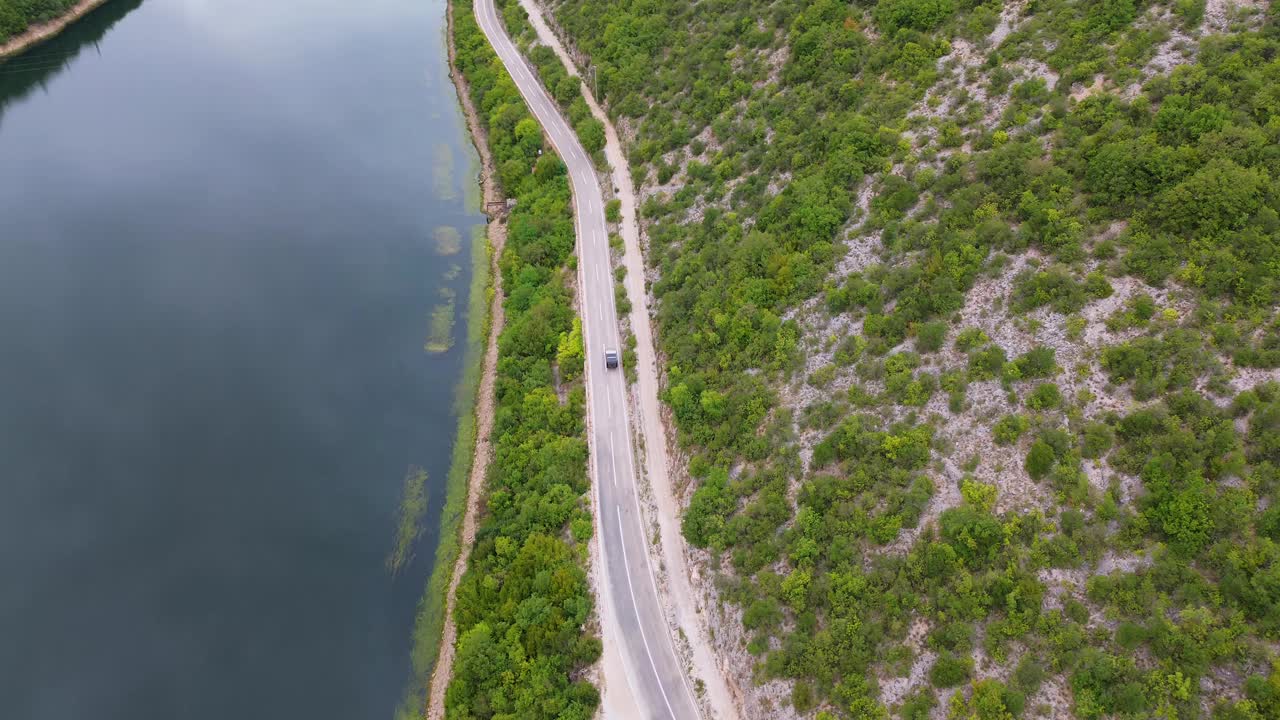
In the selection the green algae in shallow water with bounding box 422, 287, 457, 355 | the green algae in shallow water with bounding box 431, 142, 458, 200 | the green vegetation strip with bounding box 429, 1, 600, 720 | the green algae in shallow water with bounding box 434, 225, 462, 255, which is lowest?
the green vegetation strip with bounding box 429, 1, 600, 720

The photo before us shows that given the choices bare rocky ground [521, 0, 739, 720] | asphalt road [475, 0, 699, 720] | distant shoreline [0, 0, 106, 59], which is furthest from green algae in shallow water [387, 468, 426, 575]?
distant shoreline [0, 0, 106, 59]

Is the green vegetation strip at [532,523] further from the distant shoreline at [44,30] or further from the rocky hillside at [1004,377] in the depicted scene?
the distant shoreline at [44,30]

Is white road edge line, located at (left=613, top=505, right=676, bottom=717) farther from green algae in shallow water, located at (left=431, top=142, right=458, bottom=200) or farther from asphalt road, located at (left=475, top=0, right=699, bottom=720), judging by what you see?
green algae in shallow water, located at (left=431, top=142, right=458, bottom=200)

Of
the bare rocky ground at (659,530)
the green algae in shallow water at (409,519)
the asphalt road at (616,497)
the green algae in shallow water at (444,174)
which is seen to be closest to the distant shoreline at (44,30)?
the green algae in shallow water at (444,174)

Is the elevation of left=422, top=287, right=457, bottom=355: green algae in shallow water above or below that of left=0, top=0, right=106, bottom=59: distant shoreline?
below

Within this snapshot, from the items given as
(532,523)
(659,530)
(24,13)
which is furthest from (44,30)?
(659,530)

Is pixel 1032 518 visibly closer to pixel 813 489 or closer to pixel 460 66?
pixel 813 489

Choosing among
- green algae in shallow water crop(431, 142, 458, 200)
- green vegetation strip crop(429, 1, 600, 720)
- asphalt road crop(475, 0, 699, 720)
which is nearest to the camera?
asphalt road crop(475, 0, 699, 720)
